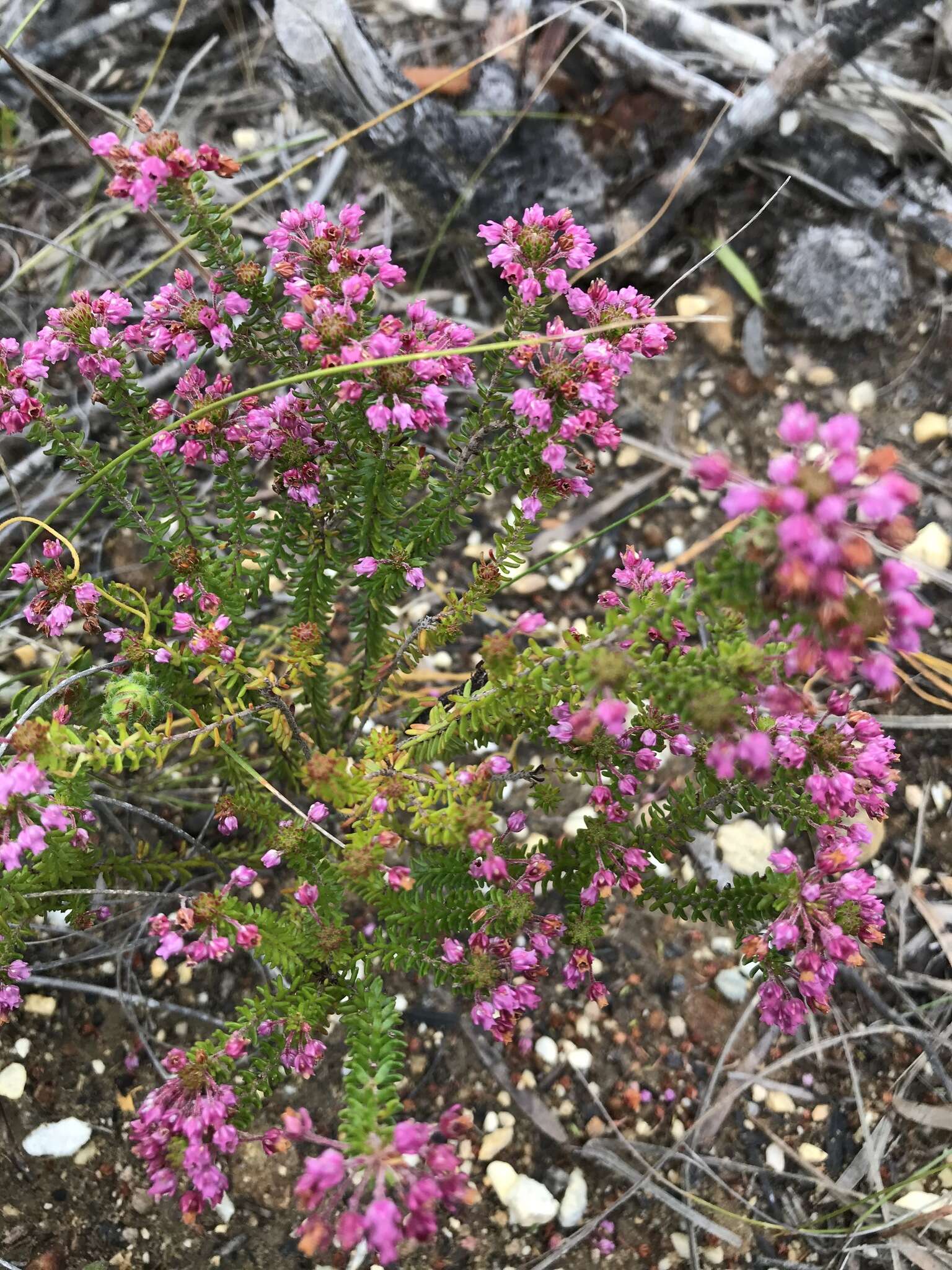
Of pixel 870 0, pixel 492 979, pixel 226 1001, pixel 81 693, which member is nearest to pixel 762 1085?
pixel 492 979

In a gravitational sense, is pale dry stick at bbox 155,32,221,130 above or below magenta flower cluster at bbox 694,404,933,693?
above

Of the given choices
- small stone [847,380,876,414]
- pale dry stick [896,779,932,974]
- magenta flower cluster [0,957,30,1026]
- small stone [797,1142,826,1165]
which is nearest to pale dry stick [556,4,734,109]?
small stone [847,380,876,414]

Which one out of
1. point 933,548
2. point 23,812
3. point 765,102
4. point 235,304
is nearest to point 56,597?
point 23,812

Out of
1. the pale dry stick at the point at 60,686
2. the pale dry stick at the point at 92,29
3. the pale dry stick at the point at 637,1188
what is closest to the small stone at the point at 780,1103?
the pale dry stick at the point at 637,1188

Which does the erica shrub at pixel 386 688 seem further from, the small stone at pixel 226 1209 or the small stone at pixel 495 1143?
the small stone at pixel 495 1143

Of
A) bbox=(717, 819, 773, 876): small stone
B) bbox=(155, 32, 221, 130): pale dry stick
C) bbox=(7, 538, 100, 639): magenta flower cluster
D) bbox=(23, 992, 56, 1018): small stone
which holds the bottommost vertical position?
bbox=(717, 819, 773, 876): small stone

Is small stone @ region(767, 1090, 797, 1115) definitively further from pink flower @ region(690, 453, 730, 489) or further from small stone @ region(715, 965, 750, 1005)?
→ pink flower @ region(690, 453, 730, 489)
